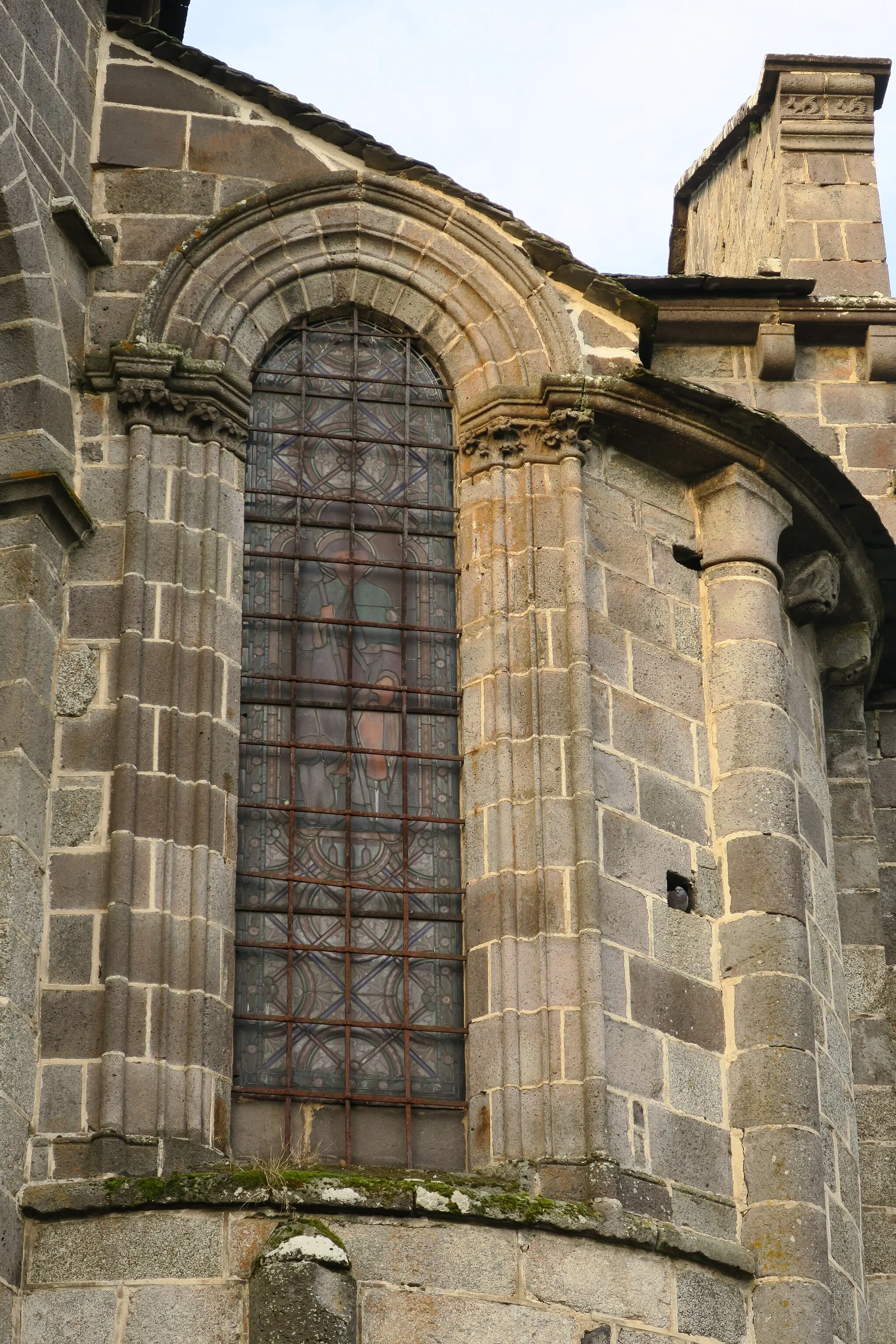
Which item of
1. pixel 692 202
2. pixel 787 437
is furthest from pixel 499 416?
pixel 692 202

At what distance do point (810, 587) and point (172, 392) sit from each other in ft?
11.6

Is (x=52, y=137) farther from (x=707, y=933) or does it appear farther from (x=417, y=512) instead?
(x=707, y=933)

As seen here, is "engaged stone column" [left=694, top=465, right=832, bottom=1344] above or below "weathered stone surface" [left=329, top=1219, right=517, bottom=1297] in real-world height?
above

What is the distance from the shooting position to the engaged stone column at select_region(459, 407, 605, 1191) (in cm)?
1086

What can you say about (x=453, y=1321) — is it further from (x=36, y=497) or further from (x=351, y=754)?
(x=36, y=497)

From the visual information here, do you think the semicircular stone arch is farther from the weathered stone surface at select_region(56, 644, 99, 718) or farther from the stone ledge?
the stone ledge

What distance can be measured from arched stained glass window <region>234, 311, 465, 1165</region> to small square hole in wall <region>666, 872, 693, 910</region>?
985 millimetres

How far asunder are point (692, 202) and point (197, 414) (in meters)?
6.64

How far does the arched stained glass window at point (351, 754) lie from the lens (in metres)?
11.1

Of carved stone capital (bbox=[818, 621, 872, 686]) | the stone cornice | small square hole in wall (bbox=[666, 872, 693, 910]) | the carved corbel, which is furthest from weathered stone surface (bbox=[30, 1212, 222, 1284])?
carved stone capital (bbox=[818, 621, 872, 686])

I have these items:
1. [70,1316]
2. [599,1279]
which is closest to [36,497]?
[70,1316]

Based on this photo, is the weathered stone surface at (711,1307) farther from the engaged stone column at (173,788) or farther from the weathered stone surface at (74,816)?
the weathered stone surface at (74,816)

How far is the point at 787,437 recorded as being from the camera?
12875 millimetres

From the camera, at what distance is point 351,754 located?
11719 millimetres
